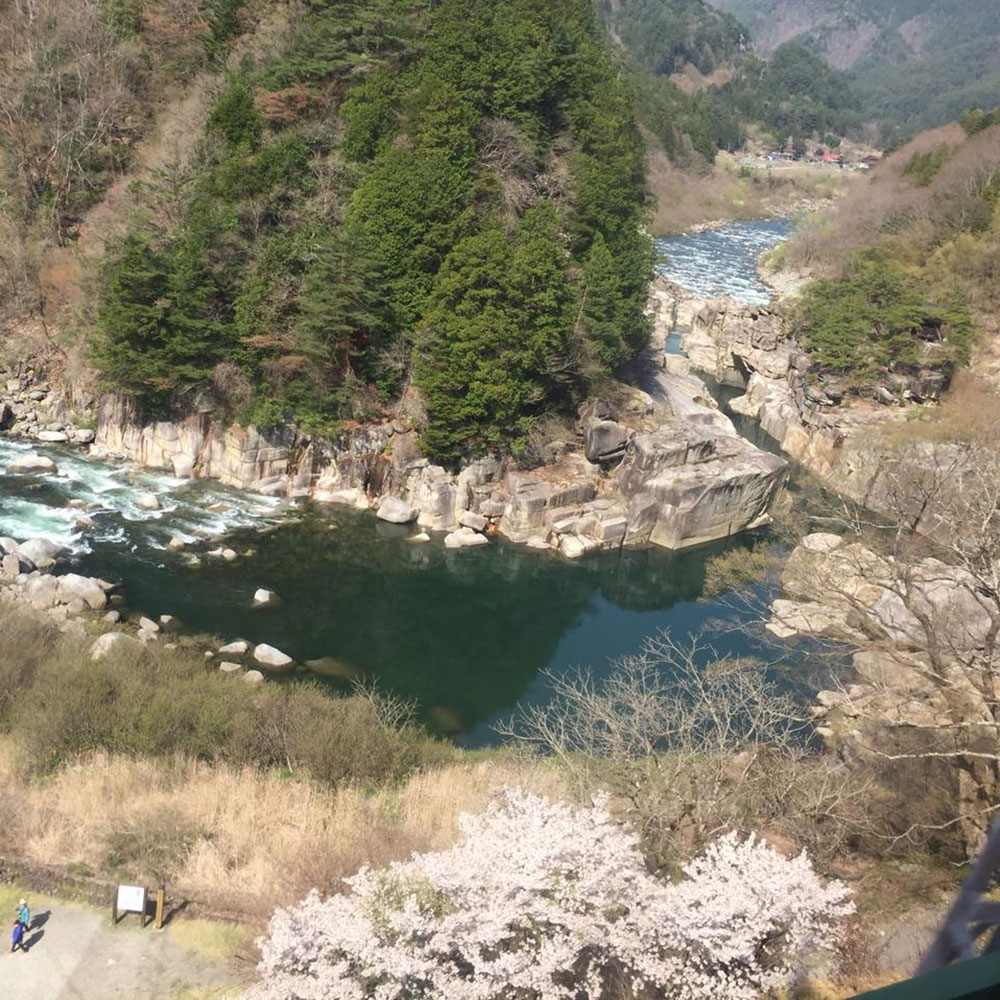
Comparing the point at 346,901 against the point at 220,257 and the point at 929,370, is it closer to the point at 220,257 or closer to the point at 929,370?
the point at 220,257

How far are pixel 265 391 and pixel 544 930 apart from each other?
74.8 ft

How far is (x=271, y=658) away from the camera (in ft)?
64.2

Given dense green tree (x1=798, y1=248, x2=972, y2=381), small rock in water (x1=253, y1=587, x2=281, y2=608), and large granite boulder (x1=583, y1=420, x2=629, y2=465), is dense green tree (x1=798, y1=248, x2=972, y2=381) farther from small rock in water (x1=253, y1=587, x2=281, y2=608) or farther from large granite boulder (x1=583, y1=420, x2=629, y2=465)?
small rock in water (x1=253, y1=587, x2=281, y2=608)

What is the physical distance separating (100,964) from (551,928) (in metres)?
5.43

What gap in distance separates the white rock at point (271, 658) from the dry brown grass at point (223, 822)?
594 centimetres

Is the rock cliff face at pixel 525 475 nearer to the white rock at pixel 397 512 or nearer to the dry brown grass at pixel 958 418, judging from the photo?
the white rock at pixel 397 512

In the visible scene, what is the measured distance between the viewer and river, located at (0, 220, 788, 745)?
68.1ft

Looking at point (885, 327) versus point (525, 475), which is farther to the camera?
point (885, 327)

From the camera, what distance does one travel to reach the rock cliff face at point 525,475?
2695 centimetres

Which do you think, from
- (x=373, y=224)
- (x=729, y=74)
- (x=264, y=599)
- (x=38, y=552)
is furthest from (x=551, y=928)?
(x=729, y=74)

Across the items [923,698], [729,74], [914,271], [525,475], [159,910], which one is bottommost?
[159,910]

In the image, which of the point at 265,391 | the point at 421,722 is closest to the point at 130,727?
the point at 421,722

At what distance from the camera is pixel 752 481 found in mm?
28266

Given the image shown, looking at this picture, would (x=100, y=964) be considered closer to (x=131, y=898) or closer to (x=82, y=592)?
(x=131, y=898)
